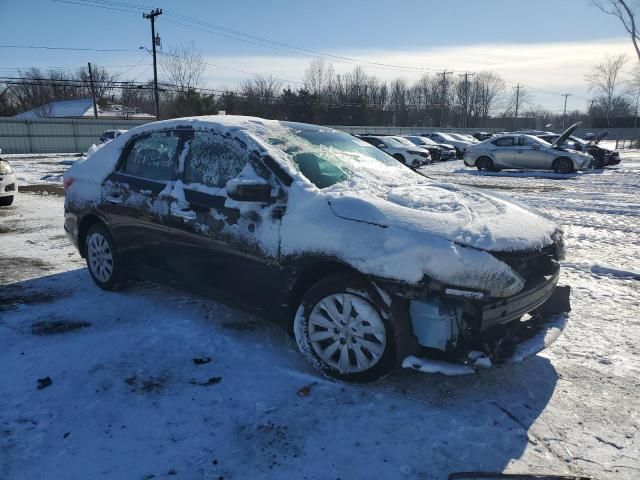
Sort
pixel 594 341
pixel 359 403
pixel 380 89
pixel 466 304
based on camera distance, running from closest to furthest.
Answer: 1. pixel 466 304
2. pixel 359 403
3. pixel 594 341
4. pixel 380 89

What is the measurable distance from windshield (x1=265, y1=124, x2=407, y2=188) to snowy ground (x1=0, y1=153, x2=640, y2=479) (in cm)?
136

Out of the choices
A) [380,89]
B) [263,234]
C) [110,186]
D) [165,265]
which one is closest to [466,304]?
[263,234]

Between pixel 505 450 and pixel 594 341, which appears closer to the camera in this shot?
pixel 505 450

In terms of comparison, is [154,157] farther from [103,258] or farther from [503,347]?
[503,347]

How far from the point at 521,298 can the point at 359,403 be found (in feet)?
3.96

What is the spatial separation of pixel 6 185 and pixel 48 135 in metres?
31.6

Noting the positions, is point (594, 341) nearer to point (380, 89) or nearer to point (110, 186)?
point (110, 186)

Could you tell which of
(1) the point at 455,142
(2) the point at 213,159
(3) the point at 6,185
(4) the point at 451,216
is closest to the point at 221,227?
(2) the point at 213,159

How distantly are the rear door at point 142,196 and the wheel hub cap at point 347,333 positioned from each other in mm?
1715

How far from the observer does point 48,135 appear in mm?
37125

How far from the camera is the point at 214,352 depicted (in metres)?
3.60

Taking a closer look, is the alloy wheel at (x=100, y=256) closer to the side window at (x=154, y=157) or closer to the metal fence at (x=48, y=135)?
the side window at (x=154, y=157)

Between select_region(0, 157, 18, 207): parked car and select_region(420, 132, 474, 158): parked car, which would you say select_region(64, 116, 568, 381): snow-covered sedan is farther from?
select_region(420, 132, 474, 158): parked car

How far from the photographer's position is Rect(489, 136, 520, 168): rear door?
18578 millimetres
